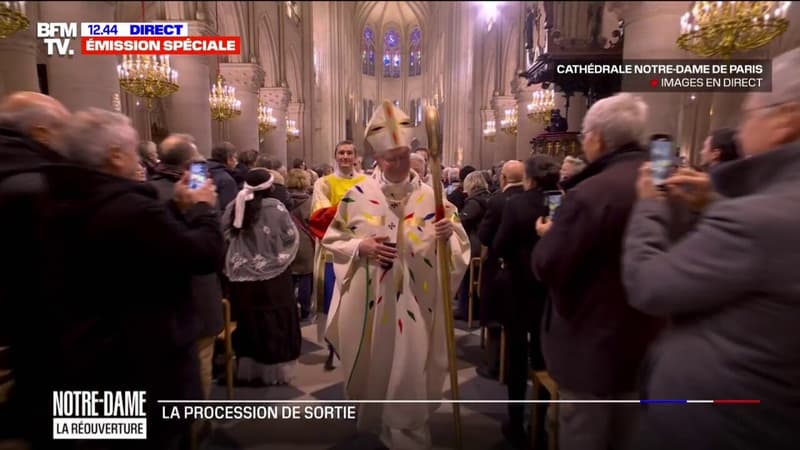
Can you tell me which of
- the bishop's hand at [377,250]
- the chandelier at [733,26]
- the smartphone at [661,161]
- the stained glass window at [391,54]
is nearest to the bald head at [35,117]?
the bishop's hand at [377,250]

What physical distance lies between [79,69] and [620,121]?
2821 mm

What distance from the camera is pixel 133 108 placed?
4.40 metres

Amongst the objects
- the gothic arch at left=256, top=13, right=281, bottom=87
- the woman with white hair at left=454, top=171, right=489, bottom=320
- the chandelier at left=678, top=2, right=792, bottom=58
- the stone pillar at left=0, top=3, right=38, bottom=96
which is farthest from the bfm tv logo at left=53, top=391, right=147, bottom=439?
the chandelier at left=678, top=2, right=792, bottom=58

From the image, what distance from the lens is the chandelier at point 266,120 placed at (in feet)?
13.5

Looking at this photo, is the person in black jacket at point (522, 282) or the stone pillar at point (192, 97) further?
the stone pillar at point (192, 97)

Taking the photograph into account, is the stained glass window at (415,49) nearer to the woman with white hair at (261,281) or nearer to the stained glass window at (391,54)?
the stained glass window at (391,54)

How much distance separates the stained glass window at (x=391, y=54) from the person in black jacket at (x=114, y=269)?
244 cm

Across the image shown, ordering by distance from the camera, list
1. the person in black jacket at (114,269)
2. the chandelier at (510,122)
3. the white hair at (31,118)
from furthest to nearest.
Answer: the chandelier at (510,122), the white hair at (31,118), the person in black jacket at (114,269)

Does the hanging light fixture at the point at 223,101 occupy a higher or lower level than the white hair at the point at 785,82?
higher

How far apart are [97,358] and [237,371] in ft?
7.48

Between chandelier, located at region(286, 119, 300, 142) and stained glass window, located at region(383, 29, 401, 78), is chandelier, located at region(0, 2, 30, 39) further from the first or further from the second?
chandelier, located at region(286, 119, 300, 142)

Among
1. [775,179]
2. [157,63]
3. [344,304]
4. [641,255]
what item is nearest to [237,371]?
[344,304]

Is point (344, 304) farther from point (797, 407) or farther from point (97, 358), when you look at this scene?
point (797, 407)

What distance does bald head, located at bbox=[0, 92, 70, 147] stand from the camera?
4.84 ft
